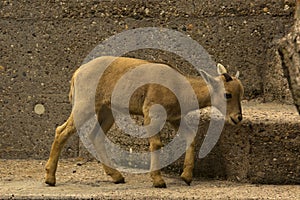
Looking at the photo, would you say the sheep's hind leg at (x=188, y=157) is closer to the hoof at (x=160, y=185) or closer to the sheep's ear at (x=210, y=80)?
the hoof at (x=160, y=185)

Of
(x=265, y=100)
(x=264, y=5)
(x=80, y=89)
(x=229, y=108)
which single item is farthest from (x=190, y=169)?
(x=264, y=5)

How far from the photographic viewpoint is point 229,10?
16.5ft

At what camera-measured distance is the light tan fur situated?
3.96m

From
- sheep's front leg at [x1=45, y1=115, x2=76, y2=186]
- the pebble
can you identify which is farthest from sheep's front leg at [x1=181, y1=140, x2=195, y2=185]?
the pebble

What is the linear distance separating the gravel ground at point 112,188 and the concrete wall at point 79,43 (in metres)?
0.54

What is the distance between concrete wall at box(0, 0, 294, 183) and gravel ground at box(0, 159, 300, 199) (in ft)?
1.78

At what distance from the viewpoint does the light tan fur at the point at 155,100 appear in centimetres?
396

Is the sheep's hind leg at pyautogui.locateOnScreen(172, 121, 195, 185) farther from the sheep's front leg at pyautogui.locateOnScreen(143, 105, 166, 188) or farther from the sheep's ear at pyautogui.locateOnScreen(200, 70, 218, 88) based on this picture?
the sheep's ear at pyautogui.locateOnScreen(200, 70, 218, 88)

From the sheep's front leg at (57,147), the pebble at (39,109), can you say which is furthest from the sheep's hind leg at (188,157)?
the pebble at (39,109)

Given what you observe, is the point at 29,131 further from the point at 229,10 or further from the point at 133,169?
the point at 229,10

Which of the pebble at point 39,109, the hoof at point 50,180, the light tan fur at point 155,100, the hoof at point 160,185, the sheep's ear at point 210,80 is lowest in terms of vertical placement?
the hoof at point 50,180

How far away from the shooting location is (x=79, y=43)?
16.9ft

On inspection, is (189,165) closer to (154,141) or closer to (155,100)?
(154,141)

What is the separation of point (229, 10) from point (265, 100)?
0.63 meters
